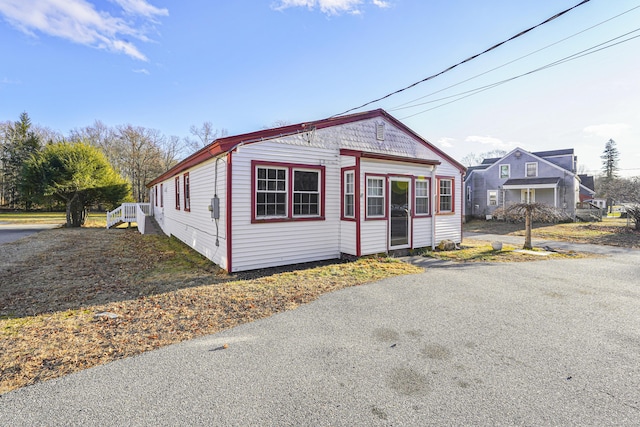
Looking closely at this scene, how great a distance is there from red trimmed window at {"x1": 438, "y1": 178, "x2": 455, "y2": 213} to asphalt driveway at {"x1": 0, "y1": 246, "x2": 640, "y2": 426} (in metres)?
6.47

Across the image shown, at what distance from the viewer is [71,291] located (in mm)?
5930

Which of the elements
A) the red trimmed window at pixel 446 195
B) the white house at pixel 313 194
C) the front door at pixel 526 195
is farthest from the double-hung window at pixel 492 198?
the white house at pixel 313 194

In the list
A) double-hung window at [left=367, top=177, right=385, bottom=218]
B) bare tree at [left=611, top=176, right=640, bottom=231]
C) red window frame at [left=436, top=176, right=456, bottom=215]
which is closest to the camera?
double-hung window at [left=367, top=177, right=385, bottom=218]

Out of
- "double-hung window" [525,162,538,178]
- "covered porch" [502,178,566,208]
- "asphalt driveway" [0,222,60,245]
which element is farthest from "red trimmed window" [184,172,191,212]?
"double-hung window" [525,162,538,178]

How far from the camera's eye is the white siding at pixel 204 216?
7637 mm

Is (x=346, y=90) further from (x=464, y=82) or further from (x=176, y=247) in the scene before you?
(x=176, y=247)

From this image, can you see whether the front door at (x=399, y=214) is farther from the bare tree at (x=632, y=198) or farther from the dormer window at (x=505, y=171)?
the dormer window at (x=505, y=171)

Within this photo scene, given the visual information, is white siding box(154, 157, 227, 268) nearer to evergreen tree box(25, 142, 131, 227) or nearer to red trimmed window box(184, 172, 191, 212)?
red trimmed window box(184, 172, 191, 212)

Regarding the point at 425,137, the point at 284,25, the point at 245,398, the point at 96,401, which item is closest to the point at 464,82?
the point at 425,137

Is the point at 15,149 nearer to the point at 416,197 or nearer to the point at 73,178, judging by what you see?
the point at 73,178

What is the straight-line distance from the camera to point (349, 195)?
897 centimetres

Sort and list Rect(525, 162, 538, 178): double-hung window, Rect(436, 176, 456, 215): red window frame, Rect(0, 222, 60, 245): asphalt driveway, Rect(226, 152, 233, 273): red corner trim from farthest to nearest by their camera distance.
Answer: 1. Rect(525, 162, 538, 178): double-hung window
2. Rect(0, 222, 60, 245): asphalt driveway
3. Rect(436, 176, 456, 215): red window frame
4. Rect(226, 152, 233, 273): red corner trim

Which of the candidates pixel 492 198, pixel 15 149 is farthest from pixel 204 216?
pixel 15 149

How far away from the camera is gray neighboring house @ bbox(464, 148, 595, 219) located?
2400cm
